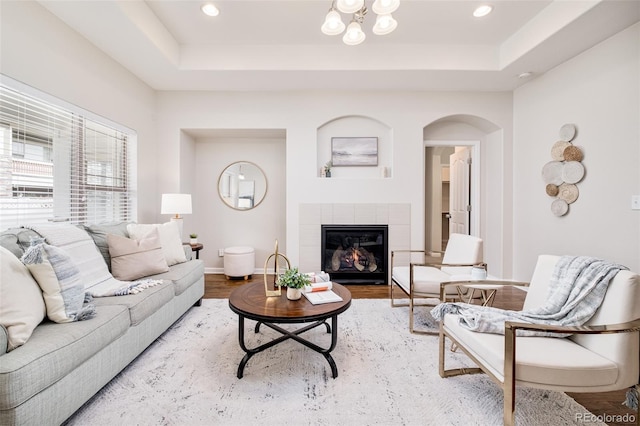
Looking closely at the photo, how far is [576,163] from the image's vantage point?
3023 mm

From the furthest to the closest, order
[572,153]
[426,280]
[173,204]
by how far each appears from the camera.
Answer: [173,204] → [572,153] → [426,280]

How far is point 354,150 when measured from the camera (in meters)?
4.17

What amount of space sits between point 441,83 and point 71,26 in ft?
13.2

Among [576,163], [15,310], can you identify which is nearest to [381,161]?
[576,163]

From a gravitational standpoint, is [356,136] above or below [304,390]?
above

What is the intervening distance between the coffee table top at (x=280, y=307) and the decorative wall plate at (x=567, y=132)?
3.08 m

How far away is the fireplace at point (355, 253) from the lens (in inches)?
160

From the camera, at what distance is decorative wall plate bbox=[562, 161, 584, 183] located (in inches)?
117

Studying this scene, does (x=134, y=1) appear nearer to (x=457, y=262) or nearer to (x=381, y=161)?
(x=381, y=161)

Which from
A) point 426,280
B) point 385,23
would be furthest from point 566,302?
point 385,23

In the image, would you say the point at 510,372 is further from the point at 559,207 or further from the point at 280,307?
the point at 559,207

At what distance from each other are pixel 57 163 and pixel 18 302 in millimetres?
1726

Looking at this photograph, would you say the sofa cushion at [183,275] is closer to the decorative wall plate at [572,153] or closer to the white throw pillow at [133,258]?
the white throw pillow at [133,258]

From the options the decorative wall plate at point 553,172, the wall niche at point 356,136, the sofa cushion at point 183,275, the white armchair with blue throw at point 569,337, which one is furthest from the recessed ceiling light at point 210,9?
the decorative wall plate at point 553,172
